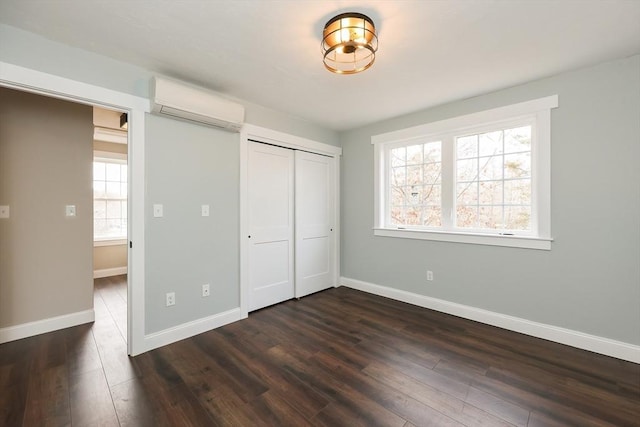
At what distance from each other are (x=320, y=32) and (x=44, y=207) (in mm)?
3212

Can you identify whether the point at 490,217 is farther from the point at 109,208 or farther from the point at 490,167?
the point at 109,208

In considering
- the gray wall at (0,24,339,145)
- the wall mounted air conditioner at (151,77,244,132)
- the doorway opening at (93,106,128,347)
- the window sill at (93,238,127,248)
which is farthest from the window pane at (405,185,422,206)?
the window sill at (93,238,127,248)

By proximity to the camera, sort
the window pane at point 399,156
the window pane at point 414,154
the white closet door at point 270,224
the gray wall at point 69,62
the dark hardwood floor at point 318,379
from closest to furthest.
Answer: the dark hardwood floor at point 318,379 < the gray wall at point 69,62 < the white closet door at point 270,224 < the window pane at point 414,154 < the window pane at point 399,156

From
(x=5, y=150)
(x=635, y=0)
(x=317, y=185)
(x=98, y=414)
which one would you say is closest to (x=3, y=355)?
(x=98, y=414)

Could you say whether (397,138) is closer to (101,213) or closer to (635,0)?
(635,0)

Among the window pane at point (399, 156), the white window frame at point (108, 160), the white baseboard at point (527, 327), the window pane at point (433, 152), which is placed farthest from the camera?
the white window frame at point (108, 160)

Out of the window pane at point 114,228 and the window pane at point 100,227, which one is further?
the window pane at point 114,228

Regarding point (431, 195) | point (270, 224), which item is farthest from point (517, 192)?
point (270, 224)

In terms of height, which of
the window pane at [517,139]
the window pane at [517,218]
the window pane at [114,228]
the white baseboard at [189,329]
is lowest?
the white baseboard at [189,329]

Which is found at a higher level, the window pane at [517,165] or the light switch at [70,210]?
the window pane at [517,165]

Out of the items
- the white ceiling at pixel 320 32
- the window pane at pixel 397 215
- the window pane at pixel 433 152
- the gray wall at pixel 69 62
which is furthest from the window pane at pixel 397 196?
the gray wall at pixel 69 62

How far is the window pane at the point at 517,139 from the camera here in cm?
274

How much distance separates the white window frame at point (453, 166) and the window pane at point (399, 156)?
0.27 ft

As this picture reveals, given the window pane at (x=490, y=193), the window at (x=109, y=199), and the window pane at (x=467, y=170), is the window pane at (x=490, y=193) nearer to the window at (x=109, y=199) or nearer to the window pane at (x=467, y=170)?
the window pane at (x=467, y=170)
